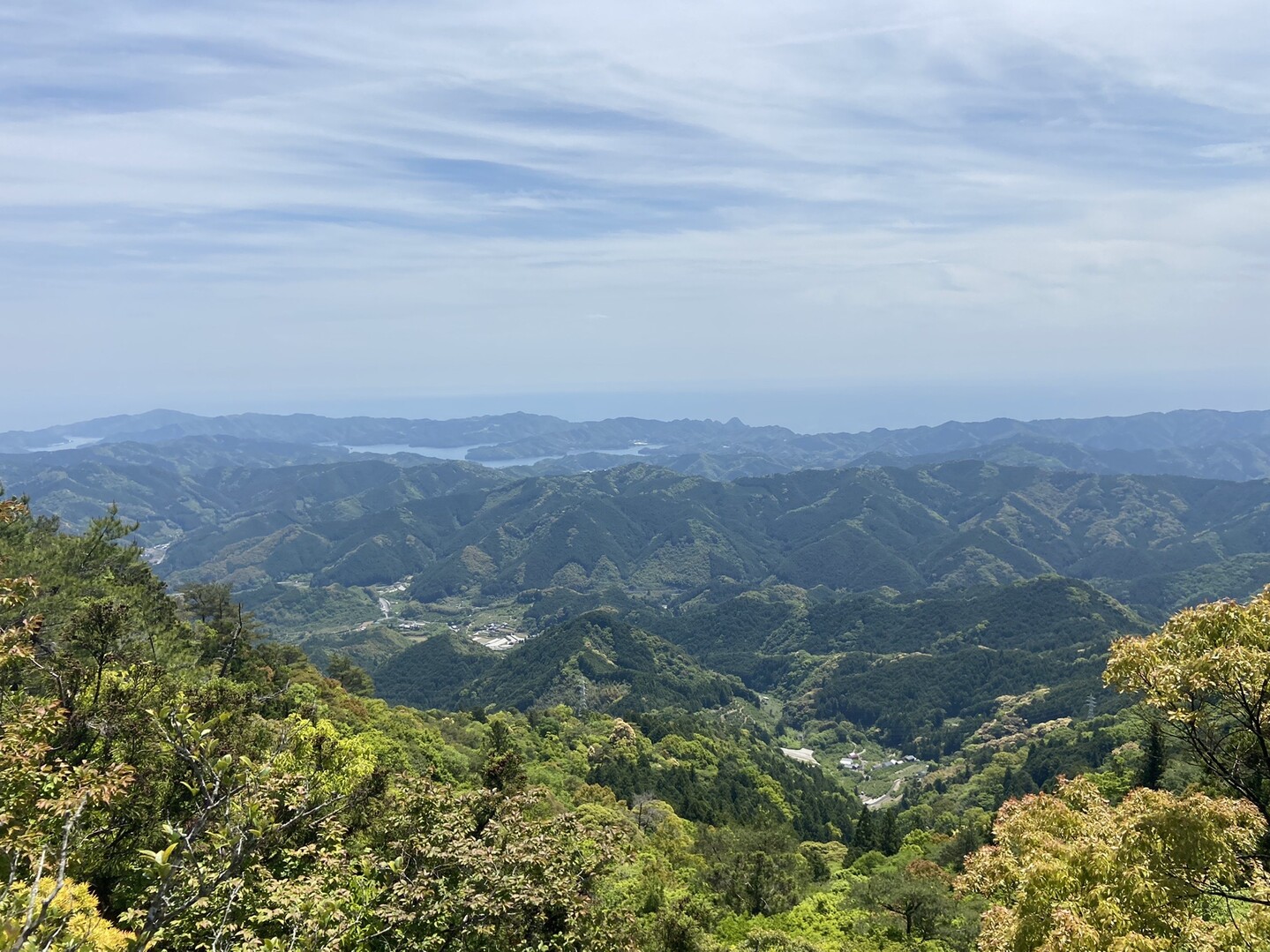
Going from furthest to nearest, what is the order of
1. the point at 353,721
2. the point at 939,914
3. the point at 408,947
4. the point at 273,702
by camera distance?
the point at 353,721, the point at 273,702, the point at 939,914, the point at 408,947

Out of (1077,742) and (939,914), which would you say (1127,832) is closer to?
(939,914)

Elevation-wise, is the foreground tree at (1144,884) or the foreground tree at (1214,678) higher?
the foreground tree at (1214,678)

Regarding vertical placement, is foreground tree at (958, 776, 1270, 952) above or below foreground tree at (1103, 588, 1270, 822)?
below

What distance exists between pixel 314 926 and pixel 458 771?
48.1 meters

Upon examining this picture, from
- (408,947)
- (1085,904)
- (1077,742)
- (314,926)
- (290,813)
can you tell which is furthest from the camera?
(1077,742)

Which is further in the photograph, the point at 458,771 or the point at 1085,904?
the point at 458,771

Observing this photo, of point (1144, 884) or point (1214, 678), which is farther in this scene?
point (1144, 884)

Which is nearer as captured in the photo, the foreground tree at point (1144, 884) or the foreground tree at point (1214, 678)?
the foreground tree at point (1144, 884)

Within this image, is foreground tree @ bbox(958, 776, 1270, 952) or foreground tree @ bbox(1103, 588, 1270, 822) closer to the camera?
foreground tree @ bbox(958, 776, 1270, 952)

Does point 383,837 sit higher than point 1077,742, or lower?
higher

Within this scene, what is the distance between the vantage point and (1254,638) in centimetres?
1398

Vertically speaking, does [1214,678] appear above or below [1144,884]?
above

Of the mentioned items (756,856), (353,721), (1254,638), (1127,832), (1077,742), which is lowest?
(1077,742)

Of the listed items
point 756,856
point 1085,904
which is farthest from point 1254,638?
point 756,856
